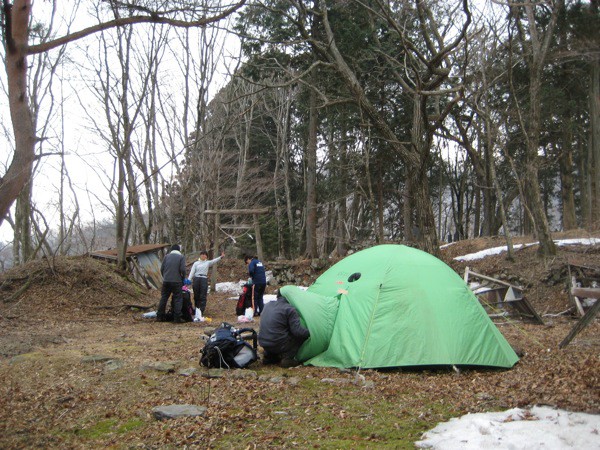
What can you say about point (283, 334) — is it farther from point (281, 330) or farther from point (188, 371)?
point (188, 371)

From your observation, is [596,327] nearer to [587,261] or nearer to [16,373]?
[587,261]

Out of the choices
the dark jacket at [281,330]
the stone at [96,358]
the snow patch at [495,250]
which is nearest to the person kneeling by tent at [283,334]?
the dark jacket at [281,330]

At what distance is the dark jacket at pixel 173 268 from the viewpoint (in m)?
11.2

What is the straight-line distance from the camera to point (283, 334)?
6.88 metres

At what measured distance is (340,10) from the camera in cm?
1955

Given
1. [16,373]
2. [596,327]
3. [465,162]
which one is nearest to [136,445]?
[16,373]

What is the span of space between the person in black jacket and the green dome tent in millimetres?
4579

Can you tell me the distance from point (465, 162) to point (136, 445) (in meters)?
30.6

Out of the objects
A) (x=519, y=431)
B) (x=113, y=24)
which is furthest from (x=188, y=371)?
(x=113, y=24)

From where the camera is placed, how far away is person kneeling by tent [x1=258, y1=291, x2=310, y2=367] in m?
6.87

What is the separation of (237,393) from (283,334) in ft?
4.39

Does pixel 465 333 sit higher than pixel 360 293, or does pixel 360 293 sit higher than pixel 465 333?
pixel 360 293

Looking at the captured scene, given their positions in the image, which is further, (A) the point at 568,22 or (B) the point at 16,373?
(A) the point at 568,22

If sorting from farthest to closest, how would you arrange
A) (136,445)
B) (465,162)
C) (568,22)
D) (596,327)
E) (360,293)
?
(465,162) < (568,22) < (596,327) < (360,293) < (136,445)
